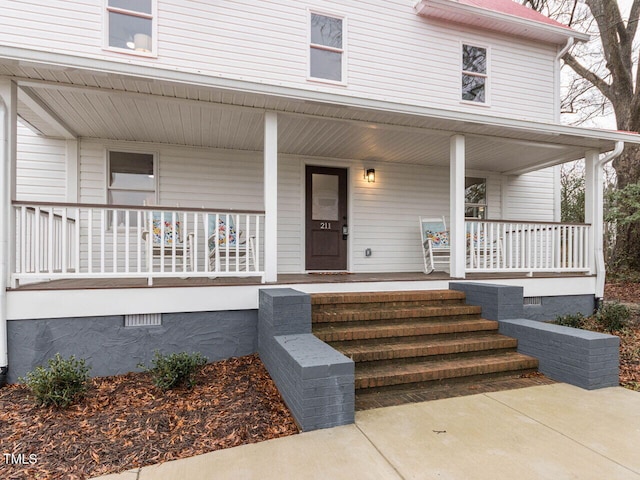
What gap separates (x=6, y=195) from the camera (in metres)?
3.24

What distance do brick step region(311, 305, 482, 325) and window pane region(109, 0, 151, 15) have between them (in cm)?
518

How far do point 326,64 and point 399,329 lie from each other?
4739mm

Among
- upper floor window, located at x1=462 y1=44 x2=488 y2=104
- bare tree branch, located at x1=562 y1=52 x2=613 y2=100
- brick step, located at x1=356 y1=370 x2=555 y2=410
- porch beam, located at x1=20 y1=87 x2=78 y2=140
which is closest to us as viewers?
brick step, located at x1=356 y1=370 x2=555 y2=410

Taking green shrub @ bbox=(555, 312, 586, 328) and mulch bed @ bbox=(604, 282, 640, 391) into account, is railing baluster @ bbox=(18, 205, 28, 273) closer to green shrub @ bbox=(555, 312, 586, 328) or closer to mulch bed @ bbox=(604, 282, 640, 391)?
mulch bed @ bbox=(604, 282, 640, 391)

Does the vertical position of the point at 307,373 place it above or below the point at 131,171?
below

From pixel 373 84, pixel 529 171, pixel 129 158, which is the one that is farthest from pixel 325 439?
pixel 529 171

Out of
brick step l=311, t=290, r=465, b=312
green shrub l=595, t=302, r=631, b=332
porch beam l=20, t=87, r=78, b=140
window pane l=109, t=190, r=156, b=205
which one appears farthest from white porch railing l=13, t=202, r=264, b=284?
green shrub l=595, t=302, r=631, b=332

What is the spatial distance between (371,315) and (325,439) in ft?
5.33

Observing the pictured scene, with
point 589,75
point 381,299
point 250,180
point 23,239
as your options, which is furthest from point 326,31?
point 589,75

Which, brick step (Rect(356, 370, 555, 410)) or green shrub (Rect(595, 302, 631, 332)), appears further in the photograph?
green shrub (Rect(595, 302, 631, 332))

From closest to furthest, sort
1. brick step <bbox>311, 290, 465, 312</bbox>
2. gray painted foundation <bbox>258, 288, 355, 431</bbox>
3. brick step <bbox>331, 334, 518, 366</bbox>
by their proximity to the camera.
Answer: gray painted foundation <bbox>258, 288, 355, 431</bbox> → brick step <bbox>331, 334, 518, 366</bbox> → brick step <bbox>311, 290, 465, 312</bbox>

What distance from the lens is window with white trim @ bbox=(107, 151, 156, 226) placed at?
5.41 meters

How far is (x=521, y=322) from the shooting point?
3.67m

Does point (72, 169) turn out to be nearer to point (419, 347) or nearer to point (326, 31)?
point (326, 31)
